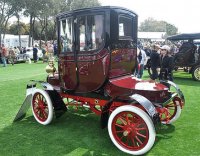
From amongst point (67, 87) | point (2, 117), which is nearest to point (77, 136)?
point (67, 87)

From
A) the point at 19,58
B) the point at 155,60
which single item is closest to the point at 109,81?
the point at 155,60

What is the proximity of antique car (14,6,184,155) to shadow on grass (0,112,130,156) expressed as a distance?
0.85ft

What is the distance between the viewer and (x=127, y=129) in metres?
4.43

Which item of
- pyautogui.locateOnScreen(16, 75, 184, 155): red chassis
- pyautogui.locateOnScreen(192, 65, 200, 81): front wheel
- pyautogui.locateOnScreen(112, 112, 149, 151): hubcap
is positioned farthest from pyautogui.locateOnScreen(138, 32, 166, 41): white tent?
pyautogui.locateOnScreen(112, 112, 149, 151): hubcap

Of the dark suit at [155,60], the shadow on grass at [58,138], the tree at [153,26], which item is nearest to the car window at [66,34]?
the shadow on grass at [58,138]

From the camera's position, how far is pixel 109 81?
16.4 feet

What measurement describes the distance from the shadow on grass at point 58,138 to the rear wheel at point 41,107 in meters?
0.14

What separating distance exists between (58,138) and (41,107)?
1038 millimetres

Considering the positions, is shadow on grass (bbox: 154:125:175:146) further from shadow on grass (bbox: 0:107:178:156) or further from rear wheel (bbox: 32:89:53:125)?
rear wheel (bbox: 32:89:53:125)

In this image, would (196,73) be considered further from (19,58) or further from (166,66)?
(19,58)

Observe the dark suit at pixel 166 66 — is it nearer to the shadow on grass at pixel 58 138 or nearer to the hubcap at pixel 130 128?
the shadow on grass at pixel 58 138

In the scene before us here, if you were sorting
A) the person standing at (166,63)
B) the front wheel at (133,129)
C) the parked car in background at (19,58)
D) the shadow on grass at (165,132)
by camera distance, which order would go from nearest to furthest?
the front wheel at (133,129), the shadow on grass at (165,132), the person standing at (166,63), the parked car in background at (19,58)

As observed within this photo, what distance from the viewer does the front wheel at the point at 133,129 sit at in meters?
4.12

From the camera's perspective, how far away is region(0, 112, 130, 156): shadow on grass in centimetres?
446
